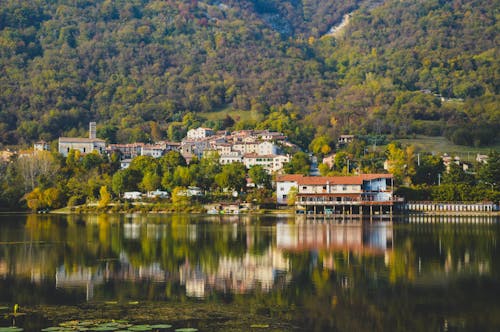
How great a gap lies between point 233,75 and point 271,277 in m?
147

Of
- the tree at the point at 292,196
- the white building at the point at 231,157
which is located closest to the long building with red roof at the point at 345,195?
the tree at the point at 292,196

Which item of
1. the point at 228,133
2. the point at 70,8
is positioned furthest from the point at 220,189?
the point at 70,8

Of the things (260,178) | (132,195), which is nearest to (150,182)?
→ (132,195)

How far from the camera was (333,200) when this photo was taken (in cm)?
7738

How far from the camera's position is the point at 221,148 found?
116062 mm

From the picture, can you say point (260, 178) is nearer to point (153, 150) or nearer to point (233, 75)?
point (153, 150)

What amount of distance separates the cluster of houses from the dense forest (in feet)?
29.7

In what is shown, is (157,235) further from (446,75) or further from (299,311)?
(446,75)

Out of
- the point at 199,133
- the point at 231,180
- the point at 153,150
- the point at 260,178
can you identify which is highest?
the point at 199,133

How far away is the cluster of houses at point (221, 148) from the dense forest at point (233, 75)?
29.7 feet

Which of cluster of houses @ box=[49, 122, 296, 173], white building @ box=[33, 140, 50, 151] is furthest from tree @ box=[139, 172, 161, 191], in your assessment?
white building @ box=[33, 140, 50, 151]

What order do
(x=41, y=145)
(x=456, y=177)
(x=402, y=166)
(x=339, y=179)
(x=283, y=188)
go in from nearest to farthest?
1. (x=339, y=179)
2. (x=456, y=177)
3. (x=283, y=188)
4. (x=402, y=166)
5. (x=41, y=145)

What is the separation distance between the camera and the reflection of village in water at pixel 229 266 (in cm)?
2933

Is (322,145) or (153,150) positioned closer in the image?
(322,145)
